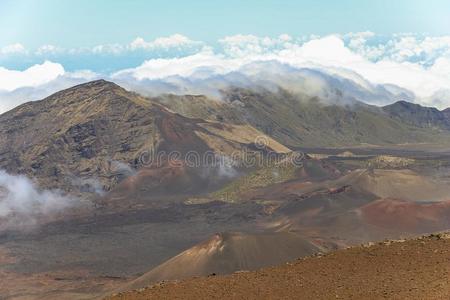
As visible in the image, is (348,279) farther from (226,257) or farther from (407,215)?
(407,215)

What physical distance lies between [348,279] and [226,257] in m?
43.3

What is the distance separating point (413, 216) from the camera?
12544 centimetres

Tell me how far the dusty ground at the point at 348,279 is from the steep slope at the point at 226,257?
35.7 m

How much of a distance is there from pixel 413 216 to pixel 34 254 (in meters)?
71.9

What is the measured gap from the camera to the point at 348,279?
35.1 metres

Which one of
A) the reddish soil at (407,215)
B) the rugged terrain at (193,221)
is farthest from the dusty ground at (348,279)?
the reddish soil at (407,215)

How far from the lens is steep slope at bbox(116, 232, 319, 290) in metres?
75.6

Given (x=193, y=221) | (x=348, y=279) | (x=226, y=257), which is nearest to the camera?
(x=348, y=279)

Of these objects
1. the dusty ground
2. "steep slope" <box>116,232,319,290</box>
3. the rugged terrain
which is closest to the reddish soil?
the rugged terrain

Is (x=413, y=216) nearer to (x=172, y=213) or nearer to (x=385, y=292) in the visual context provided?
(x=172, y=213)

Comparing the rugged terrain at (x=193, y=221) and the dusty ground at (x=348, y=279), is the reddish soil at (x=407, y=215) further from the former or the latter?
the dusty ground at (x=348, y=279)

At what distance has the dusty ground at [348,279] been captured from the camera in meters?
32.0

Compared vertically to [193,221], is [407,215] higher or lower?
higher

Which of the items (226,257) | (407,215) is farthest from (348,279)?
(407,215)
